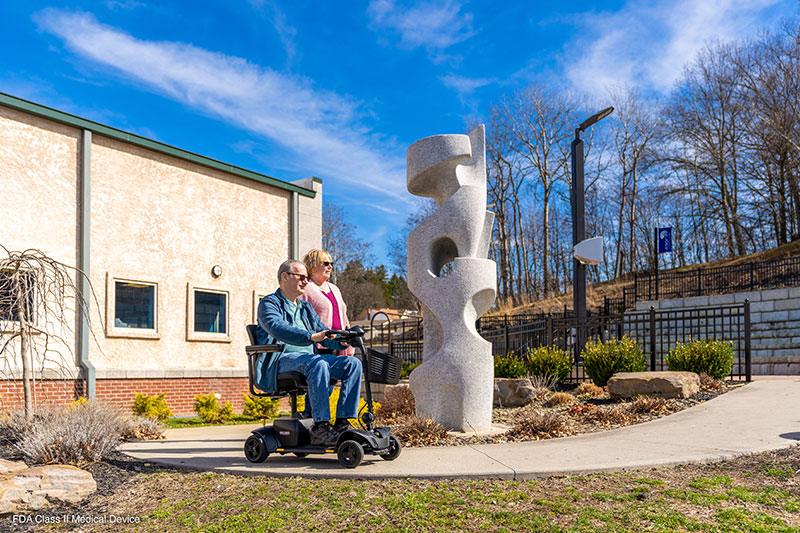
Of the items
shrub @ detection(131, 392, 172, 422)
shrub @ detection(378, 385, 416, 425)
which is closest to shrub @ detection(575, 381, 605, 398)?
shrub @ detection(378, 385, 416, 425)

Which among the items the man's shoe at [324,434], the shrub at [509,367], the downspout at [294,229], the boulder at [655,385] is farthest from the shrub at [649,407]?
the downspout at [294,229]

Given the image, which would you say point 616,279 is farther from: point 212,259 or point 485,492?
point 485,492

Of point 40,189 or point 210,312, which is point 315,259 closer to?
point 40,189

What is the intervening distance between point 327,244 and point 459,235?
114ft

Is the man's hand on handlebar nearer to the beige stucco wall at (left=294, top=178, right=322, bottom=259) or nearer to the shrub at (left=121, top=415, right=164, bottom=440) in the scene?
the shrub at (left=121, top=415, right=164, bottom=440)

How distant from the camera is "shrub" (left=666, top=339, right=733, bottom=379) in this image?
33.8 ft

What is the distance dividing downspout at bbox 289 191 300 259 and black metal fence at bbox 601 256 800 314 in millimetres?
12199

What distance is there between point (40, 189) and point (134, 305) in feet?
9.19

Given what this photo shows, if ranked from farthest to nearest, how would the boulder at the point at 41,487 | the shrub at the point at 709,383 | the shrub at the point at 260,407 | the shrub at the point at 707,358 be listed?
1. the shrub at the point at 260,407
2. the shrub at the point at 707,358
3. the shrub at the point at 709,383
4. the boulder at the point at 41,487

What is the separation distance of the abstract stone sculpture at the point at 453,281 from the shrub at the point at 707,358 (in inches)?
195

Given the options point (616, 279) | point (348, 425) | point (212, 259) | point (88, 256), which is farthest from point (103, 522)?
point (616, 279)

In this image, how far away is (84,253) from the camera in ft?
37.7

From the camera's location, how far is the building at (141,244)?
11.0m

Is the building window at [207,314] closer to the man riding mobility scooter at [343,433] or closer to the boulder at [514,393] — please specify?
the boulder at [514,393]
